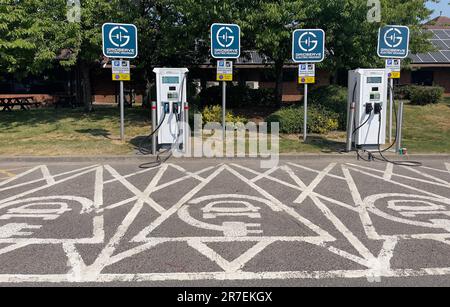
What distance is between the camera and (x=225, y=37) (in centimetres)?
1011

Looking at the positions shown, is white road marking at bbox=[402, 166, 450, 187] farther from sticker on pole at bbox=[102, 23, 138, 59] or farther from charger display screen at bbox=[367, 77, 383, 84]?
sticker on pole at bbox=[102, 23, 138, 59]

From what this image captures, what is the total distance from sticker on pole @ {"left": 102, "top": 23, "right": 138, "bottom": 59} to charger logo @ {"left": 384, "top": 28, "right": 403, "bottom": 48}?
6119mm

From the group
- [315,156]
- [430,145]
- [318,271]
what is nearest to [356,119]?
[315,156]

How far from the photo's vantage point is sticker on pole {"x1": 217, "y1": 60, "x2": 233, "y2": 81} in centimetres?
1032

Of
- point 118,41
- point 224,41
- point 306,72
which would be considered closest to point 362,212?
point 306,72

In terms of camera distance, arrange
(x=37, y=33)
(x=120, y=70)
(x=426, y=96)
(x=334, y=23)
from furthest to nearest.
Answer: (x=426, y=96), (x=37, y=33), (x=334, y=23), (x=120, y=70)

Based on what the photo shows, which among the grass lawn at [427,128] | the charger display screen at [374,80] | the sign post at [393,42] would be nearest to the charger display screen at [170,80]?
the charger display screen at [374,80]

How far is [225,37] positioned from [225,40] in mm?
73

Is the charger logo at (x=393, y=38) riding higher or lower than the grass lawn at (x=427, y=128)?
higher

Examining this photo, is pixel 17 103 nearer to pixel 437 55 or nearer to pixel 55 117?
pixel 55 117

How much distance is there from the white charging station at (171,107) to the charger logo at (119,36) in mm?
1308

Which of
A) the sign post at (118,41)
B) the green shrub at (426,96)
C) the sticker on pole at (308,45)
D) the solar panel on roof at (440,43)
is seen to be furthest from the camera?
the solar panel on roof at (440,43)

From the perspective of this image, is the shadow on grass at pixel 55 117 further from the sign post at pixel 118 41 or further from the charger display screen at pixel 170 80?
the charger display screen at pixel 170 80

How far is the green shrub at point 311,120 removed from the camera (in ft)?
39.3
